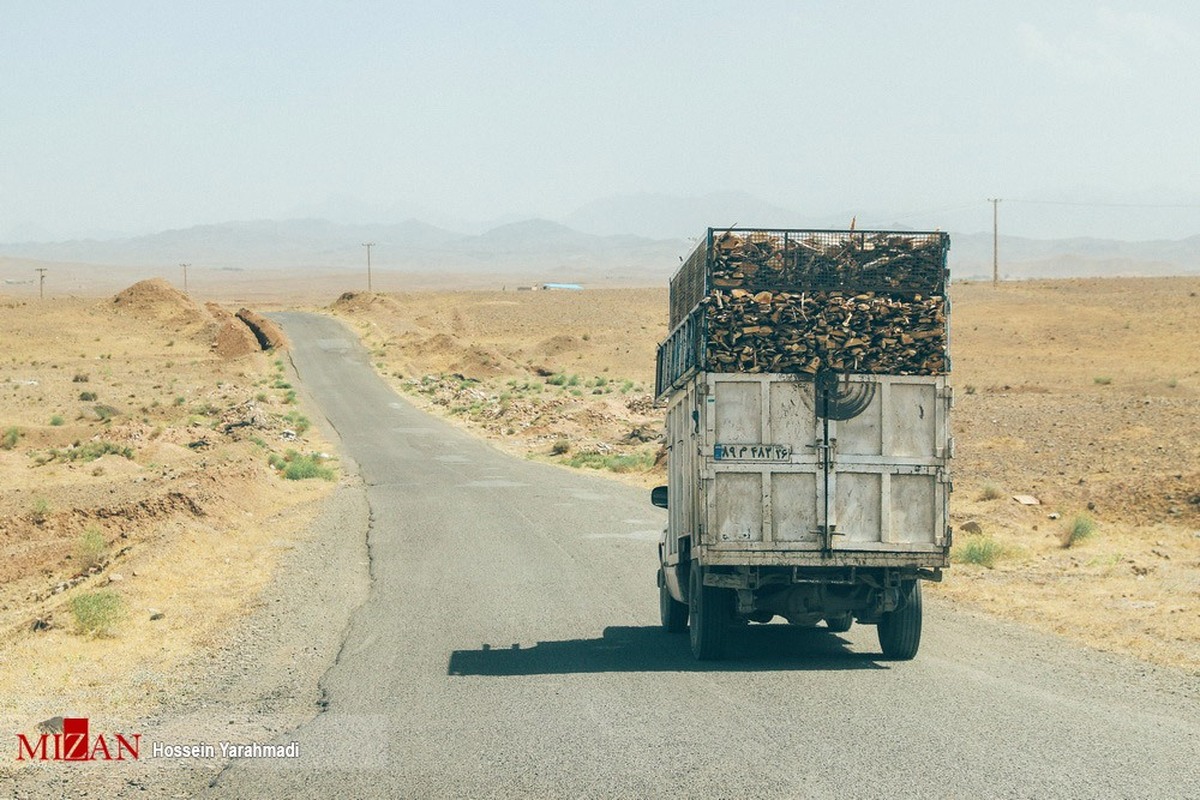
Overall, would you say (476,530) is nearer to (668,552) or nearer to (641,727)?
(668,552)

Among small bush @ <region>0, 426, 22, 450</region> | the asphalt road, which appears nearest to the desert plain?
small bush @ <region>0, 426, 22, 450</region>

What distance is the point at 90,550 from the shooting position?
23031mm

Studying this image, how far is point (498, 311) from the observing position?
401 feet

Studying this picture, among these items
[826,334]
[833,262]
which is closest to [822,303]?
[826,334]

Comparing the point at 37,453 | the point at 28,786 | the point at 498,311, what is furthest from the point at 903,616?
the point at 498,311

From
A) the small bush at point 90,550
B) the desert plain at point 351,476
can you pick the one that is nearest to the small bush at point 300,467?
the desert plain at point 351,476

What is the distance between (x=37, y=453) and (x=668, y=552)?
3021 cm

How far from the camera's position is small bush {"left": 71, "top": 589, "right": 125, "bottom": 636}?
15.9m

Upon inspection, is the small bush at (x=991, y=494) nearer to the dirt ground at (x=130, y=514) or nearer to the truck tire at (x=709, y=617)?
the dirt ground at (x=130, y=514)

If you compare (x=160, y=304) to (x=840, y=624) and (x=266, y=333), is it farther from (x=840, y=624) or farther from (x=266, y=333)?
(x=840, y=624)

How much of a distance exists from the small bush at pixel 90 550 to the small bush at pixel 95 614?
A: 6.46 m

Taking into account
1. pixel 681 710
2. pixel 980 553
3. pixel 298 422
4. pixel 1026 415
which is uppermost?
pixel 681 710

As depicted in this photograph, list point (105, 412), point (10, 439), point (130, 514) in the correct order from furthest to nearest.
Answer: point (105, 412) < point (10, 439) < point (130, 514)

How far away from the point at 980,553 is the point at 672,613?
8.31 metres
